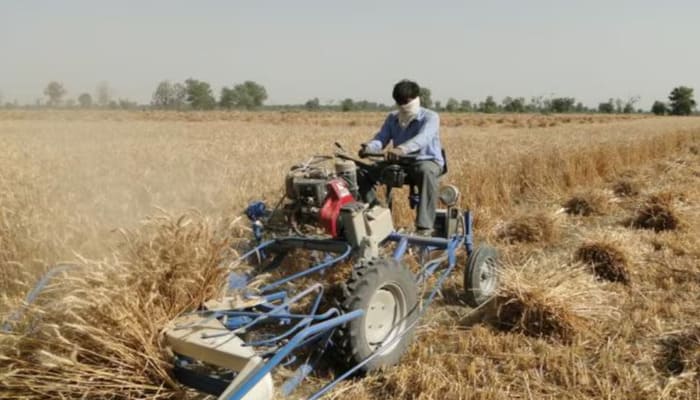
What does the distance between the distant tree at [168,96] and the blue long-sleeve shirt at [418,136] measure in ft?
5.62

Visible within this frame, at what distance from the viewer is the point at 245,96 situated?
81375mm

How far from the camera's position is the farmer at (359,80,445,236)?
480 centimetres

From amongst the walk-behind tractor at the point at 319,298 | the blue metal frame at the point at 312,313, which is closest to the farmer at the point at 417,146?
the walk-behind tractor at the point at 319,298

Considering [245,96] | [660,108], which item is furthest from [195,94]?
[660,108]

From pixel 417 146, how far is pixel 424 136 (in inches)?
A: 6.2

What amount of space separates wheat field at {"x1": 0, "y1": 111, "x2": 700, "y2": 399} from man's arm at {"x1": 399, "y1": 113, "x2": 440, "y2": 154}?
130 cm

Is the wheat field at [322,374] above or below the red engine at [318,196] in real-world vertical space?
below

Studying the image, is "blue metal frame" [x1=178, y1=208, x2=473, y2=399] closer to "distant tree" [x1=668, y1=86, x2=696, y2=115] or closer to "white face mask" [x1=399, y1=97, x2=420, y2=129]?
"white face mask" [x1=399, y1=97, x2=420, y2=129]

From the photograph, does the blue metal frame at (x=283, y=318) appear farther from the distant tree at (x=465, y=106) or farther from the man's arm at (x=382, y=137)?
the distant tree at (x=465, y=106)

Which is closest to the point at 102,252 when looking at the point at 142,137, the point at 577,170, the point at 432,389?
the point at 432,389

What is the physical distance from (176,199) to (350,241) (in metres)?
3.25

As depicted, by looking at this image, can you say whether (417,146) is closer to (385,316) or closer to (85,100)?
(385,316)

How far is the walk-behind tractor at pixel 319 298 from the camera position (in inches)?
105

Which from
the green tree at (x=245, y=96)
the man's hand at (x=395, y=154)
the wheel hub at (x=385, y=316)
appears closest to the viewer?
the wheel hub at (x=385, y=316)
